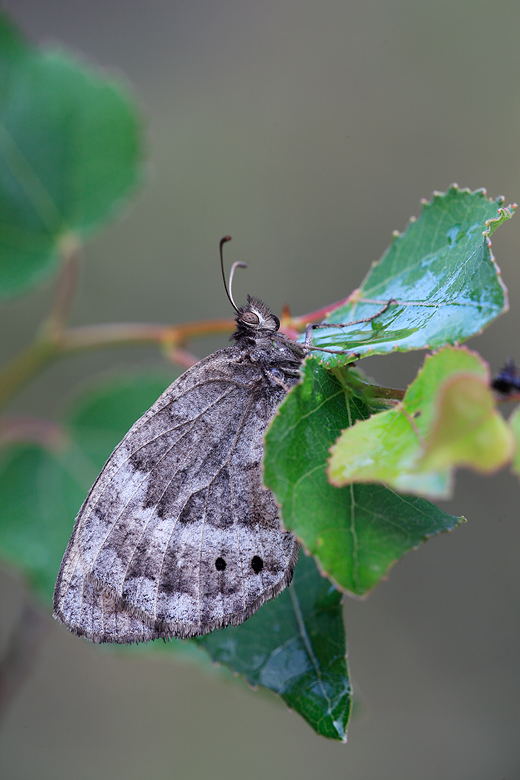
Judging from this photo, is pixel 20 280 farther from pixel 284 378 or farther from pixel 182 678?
pixel 182 678

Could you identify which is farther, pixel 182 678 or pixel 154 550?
pixel 182 678

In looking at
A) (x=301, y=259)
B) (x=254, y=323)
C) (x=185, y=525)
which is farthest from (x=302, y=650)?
(x=301, y=259)

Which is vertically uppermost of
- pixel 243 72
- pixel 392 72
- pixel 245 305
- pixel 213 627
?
pixel 243 72

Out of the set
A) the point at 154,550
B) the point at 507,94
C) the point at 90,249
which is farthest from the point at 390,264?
the point at 507,94

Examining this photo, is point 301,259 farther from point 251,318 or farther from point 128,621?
point 128,621

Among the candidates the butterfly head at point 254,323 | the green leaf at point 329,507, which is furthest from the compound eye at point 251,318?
the green leaf at point 329,507
